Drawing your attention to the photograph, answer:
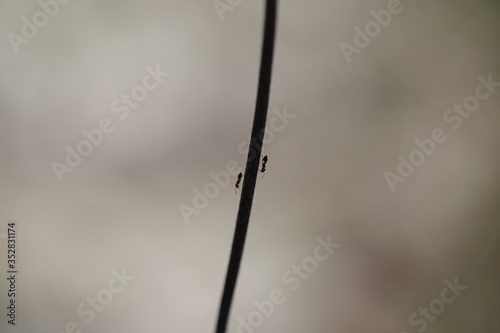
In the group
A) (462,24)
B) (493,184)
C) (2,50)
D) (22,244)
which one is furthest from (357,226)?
(2,50)

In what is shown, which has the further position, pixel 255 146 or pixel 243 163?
pixel 243 163

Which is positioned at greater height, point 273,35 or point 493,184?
point 273,35

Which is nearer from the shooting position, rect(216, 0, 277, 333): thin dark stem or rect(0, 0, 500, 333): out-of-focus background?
rect(216, 0, 277, 333): thin dark stem

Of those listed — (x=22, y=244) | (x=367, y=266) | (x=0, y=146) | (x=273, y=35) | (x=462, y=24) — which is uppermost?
(x=462, y=24)

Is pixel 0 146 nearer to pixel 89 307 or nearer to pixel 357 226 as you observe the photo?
pixel 89 307

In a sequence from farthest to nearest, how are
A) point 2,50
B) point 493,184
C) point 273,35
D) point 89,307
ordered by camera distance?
point 493,184
point 2,50
point 89,307
point 273,35
